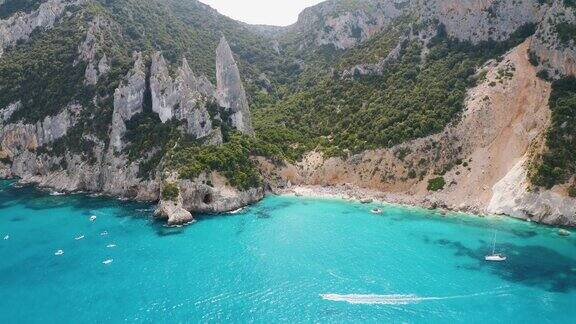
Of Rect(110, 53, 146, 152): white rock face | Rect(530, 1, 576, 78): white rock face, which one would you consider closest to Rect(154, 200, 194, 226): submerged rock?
Rect(110, 53, 146, 152): white rock face

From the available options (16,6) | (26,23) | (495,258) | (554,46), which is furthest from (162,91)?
(554,46)

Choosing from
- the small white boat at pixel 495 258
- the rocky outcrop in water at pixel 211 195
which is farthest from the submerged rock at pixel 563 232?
the rocky outcrop in water at pixel 211 195

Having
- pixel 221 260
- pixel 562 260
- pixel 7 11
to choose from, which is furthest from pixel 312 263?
pixel 7 11

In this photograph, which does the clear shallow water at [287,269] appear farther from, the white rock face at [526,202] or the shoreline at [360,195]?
the shoreline at [360,195]

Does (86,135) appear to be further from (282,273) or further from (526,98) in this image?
(526,98)

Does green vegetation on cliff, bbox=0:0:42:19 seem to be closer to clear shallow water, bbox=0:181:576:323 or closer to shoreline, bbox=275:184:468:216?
clear shallow water, bbox=0:181:576:323

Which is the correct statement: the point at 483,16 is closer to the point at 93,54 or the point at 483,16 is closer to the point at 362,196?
the point at 362,196
